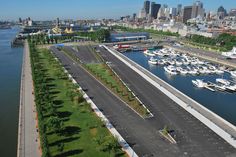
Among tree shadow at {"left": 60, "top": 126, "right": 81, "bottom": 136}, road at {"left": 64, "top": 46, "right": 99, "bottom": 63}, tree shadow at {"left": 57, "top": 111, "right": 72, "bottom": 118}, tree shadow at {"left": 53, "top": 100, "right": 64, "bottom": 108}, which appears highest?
road at {"left": 64, "top": 46, "right": 99, "bottom": 63}

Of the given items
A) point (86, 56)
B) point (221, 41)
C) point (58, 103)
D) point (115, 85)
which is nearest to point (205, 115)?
point (115, 85)

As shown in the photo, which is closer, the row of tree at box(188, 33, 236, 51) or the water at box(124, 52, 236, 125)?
the water at box(124, 52, 236, 125)

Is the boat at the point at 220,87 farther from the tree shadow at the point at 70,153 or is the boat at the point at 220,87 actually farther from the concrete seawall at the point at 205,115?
the tree shadow at the point at 70,153

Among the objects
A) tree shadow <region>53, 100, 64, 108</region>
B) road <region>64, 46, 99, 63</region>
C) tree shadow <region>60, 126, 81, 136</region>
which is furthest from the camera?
road <region>64, 46, 99, 63</region>

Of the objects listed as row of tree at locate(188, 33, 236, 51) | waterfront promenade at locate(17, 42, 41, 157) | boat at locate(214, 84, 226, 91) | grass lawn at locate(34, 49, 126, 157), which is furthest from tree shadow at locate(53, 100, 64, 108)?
row of tree at locate(188, 33, 236, 51)

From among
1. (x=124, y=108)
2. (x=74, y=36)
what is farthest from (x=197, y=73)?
(x=74, y=36)

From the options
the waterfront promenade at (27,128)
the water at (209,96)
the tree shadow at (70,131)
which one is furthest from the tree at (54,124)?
the water at (209,96)

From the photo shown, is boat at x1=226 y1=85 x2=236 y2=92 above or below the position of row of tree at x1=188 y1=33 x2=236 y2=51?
below

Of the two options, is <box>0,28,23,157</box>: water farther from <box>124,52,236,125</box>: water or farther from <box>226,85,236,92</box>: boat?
<box>226,85,236,92</box>: boat

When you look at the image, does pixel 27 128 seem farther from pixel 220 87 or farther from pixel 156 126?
pixel 220 87
